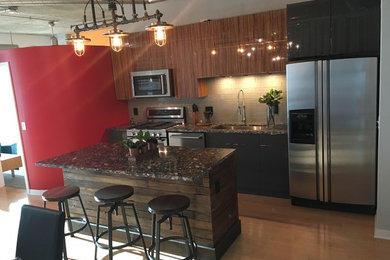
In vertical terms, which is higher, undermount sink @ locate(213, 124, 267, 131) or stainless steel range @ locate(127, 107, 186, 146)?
stainless steel range @ locate(127, 107, 186, 146)

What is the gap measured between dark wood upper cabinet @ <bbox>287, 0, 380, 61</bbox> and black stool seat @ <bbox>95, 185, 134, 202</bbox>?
2547 mm

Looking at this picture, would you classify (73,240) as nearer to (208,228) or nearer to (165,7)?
(208,228)

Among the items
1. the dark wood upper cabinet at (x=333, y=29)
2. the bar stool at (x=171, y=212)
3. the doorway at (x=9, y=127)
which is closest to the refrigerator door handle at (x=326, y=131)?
the dark wood upper cabinet at (x=333, y=29)

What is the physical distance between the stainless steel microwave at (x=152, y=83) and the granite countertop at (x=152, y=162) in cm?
181

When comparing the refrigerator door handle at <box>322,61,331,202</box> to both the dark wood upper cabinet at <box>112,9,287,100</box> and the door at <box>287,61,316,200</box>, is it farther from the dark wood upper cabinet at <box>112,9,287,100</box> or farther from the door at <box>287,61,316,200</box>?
the dark wood upper cabinet at <box>112,9,287,100</box>

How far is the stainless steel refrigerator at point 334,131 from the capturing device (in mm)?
3500

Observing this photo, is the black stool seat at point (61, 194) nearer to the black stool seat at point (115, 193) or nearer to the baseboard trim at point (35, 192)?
the black stool seat at point (115, 193)

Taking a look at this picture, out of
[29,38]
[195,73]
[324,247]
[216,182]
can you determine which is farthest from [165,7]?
[29,38]

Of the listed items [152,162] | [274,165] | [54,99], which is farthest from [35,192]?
[274,165]

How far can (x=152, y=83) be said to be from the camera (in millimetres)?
5352

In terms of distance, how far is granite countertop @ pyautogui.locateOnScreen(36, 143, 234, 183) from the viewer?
2.63 m

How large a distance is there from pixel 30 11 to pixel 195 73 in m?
3.38

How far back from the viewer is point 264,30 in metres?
4.30

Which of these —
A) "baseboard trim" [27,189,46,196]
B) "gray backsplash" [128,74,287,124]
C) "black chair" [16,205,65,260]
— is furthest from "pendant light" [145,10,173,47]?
"baseboard trim" [27,189,46,196]
